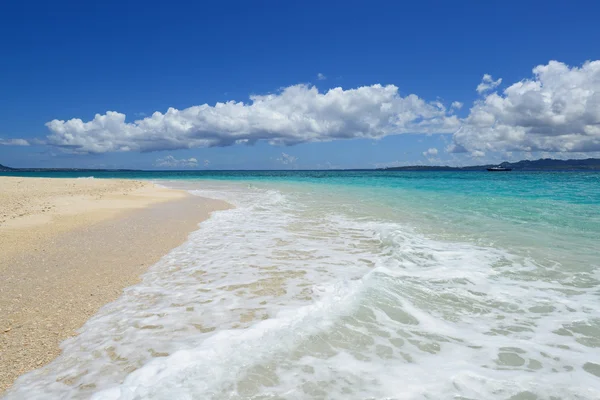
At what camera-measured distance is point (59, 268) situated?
664 cm

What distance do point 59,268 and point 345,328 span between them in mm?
5576

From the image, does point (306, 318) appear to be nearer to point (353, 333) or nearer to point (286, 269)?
point (353, 333)

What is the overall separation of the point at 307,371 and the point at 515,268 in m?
5.74

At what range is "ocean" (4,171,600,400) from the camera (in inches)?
132

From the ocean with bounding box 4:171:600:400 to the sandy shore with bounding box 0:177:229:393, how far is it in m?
0.28

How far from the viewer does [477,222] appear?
13.2 m

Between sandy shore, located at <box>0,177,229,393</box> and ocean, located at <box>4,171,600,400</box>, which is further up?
sandy shore, located at <box>0,177,229,393</box>

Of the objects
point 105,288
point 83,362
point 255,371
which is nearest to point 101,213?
point 105,288

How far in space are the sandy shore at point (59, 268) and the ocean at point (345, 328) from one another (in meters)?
0.28

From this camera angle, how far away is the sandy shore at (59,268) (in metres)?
4.05

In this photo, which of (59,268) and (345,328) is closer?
(345,328)

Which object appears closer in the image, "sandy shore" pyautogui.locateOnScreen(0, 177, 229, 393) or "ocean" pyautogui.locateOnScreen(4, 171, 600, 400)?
"ocean" pyautogui.locateOnScreen(4, 171, 600, 400)

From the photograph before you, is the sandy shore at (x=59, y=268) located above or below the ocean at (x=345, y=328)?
above

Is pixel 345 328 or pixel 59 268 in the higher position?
pixel 59 268
